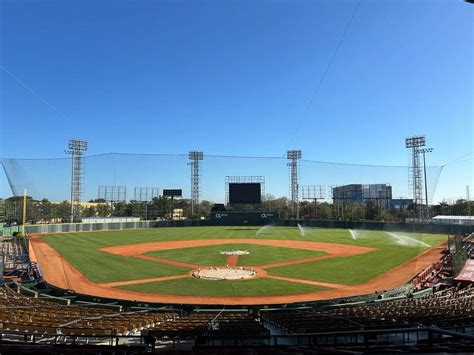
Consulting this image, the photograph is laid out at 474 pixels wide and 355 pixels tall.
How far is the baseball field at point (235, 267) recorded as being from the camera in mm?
21891

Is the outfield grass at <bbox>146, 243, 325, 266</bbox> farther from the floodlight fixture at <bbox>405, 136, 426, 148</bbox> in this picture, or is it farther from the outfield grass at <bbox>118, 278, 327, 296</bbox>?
the floodlight fixture at <bbox>405, 136, 426, 148</bbox>

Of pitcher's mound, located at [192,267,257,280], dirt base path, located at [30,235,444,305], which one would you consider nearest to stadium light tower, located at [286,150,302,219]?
dirt base path, located at [30,235,444,305]

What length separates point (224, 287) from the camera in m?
22.9

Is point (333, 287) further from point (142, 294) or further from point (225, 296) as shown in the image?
point (142, 294)

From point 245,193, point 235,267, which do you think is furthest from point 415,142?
point 235,267

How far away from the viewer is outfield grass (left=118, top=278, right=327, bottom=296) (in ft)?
71.6

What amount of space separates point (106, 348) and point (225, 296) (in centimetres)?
1496

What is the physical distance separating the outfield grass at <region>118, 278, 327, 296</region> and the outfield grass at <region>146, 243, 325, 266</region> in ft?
21.6

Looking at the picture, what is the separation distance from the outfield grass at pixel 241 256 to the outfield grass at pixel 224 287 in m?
6.59

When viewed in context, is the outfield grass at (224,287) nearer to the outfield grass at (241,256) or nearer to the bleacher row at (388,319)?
the outfield grass at (241,256)

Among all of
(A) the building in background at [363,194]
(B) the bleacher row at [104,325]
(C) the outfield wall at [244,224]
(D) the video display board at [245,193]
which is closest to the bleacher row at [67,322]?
(B) the bleacher row at [104,325]

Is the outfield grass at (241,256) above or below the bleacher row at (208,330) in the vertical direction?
below

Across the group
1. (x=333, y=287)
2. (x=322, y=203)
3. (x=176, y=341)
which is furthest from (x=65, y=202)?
(x=176, y=341)

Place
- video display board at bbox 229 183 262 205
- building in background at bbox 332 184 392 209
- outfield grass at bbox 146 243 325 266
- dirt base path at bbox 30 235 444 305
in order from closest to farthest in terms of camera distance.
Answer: dirt base path at bbox 30 235 444 305 → outfield grass at bbox 146 243 325 266 → video display board at bbox 229 183 262 205 → building in background at bbox 332 184 392 209
